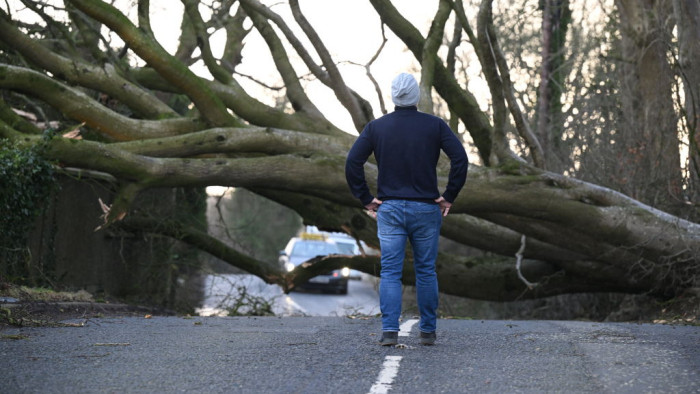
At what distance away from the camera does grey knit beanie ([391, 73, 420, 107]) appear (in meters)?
6.89

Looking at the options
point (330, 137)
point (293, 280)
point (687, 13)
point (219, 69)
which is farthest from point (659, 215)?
point (219, 69)

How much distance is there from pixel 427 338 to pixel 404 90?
1.92 m

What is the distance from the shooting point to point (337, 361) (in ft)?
19.2

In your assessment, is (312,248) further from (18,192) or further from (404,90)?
(404,90)

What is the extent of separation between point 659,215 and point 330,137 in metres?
5.01

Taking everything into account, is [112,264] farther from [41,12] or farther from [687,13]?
[687,13]

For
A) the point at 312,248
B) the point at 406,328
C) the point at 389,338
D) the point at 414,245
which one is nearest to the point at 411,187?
the point at 414,245

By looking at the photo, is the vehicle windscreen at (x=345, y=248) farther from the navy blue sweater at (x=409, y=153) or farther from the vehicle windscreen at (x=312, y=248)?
the navy blue sweater at (x=409, y=153)

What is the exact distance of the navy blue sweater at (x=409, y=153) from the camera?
6840mm

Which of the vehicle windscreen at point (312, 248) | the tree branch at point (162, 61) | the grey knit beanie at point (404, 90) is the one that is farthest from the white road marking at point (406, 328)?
the vehicle windscreen at point (312, 248)

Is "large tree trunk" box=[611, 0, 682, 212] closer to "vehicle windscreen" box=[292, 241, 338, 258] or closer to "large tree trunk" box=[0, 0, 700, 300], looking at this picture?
"large tree trunk" box=[0, 0, 700, 300]

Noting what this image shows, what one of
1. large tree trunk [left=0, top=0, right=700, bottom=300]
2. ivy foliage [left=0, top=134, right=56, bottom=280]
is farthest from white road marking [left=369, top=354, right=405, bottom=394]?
ivy foliage [left=0, top=134, right=56, bottom=280]

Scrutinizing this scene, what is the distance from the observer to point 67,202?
17.1 m

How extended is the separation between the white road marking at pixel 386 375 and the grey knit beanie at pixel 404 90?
2.04 meters
